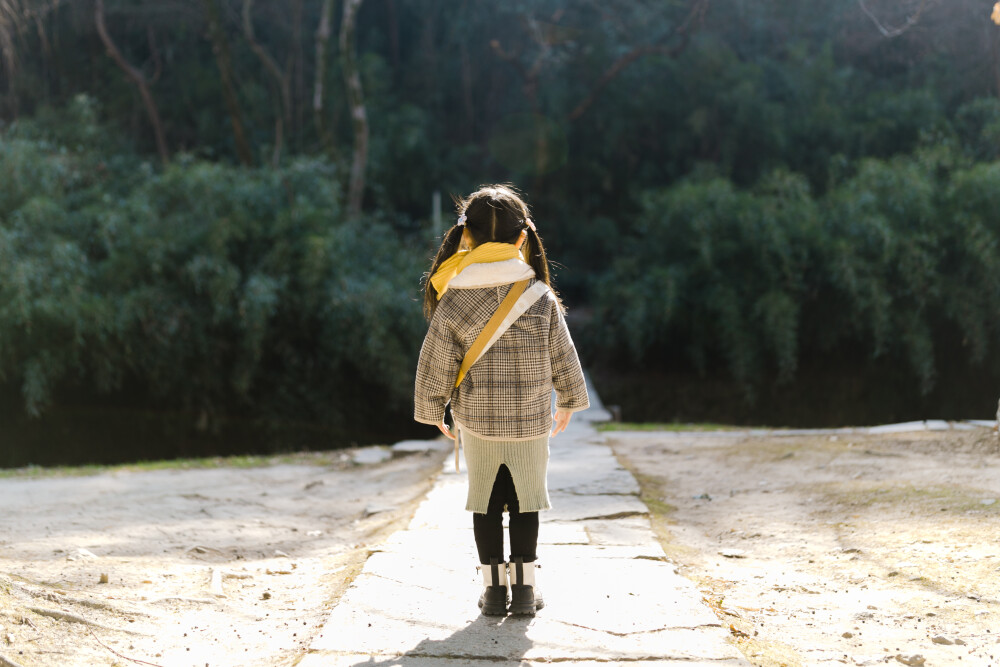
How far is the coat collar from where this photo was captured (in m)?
2.35

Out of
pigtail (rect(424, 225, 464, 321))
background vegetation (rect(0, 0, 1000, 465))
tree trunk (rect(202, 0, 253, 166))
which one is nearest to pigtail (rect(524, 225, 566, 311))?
pigtail (rect(424, 225, 464, 321))

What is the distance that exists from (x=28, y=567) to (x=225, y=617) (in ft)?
2.86

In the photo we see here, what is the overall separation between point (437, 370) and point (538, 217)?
1370cm

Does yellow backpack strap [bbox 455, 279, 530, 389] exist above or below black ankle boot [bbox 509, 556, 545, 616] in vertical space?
above

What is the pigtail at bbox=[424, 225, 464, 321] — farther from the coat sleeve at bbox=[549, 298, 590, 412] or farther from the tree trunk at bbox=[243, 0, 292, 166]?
the tree trunk at bbox=[243, 0, 292, 166]

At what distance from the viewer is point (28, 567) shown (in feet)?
9.22

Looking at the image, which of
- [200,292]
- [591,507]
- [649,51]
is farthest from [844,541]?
[649,51]

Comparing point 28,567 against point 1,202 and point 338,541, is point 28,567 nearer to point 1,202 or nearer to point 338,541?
point 338,541

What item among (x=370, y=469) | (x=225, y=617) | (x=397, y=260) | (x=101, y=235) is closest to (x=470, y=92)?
(x=397, y=260)

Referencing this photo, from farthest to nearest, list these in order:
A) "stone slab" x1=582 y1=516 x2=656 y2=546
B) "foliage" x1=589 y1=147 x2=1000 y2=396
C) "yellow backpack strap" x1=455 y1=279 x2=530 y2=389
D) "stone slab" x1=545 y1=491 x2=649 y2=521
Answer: "foliage" x1=589 y1=147 x2=1000 y2=396
"stone slab" x1=545 y1=491 x2=649 y2=521
"stone slab" x1=582 y1=516 x2=656 y2=546
"yellow backpack strap" x1=455 y1=279 x2=530 y2=389

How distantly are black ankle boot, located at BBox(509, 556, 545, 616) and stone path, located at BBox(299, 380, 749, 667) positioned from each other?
4 cm

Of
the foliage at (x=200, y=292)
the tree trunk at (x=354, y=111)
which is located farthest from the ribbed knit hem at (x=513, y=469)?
the tree trunk at (x=354, y=111)

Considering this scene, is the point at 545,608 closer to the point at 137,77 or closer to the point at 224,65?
the point at 224,65

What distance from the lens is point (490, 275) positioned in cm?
235
